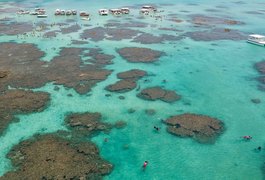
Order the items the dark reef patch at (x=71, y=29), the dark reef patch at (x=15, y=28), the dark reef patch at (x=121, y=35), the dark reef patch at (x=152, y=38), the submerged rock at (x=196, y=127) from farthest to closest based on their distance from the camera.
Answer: the dark reef patch at (x=71, y=29)
the dark reef patch at (x=15, y=28)
the dark reef patch at (x=121, y=35)
the dark reef patch at (x=152, y=38)
the submerged rock at (x=196, y=127)

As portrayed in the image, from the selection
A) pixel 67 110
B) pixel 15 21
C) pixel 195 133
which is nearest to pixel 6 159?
pixel 67 110

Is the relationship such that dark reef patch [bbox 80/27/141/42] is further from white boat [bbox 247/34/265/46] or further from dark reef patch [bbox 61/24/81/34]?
white boat [bbox 247/34/265/46]

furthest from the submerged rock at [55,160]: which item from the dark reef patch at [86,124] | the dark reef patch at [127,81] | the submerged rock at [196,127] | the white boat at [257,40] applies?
the white boat at [257,40]

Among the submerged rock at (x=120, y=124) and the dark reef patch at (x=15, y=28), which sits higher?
the dark reef patch at (x=15, y=28)

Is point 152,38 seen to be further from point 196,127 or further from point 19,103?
point 19,103

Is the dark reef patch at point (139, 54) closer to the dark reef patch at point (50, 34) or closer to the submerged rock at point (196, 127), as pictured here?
the dark reef patch at point (50, 34)

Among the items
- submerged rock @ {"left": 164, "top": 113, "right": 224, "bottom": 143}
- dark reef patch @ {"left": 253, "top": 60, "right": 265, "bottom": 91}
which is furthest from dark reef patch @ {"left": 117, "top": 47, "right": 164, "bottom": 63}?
submerged rock @ {"left": 164, "top": 113, "right": 224, "bottom": 143}
